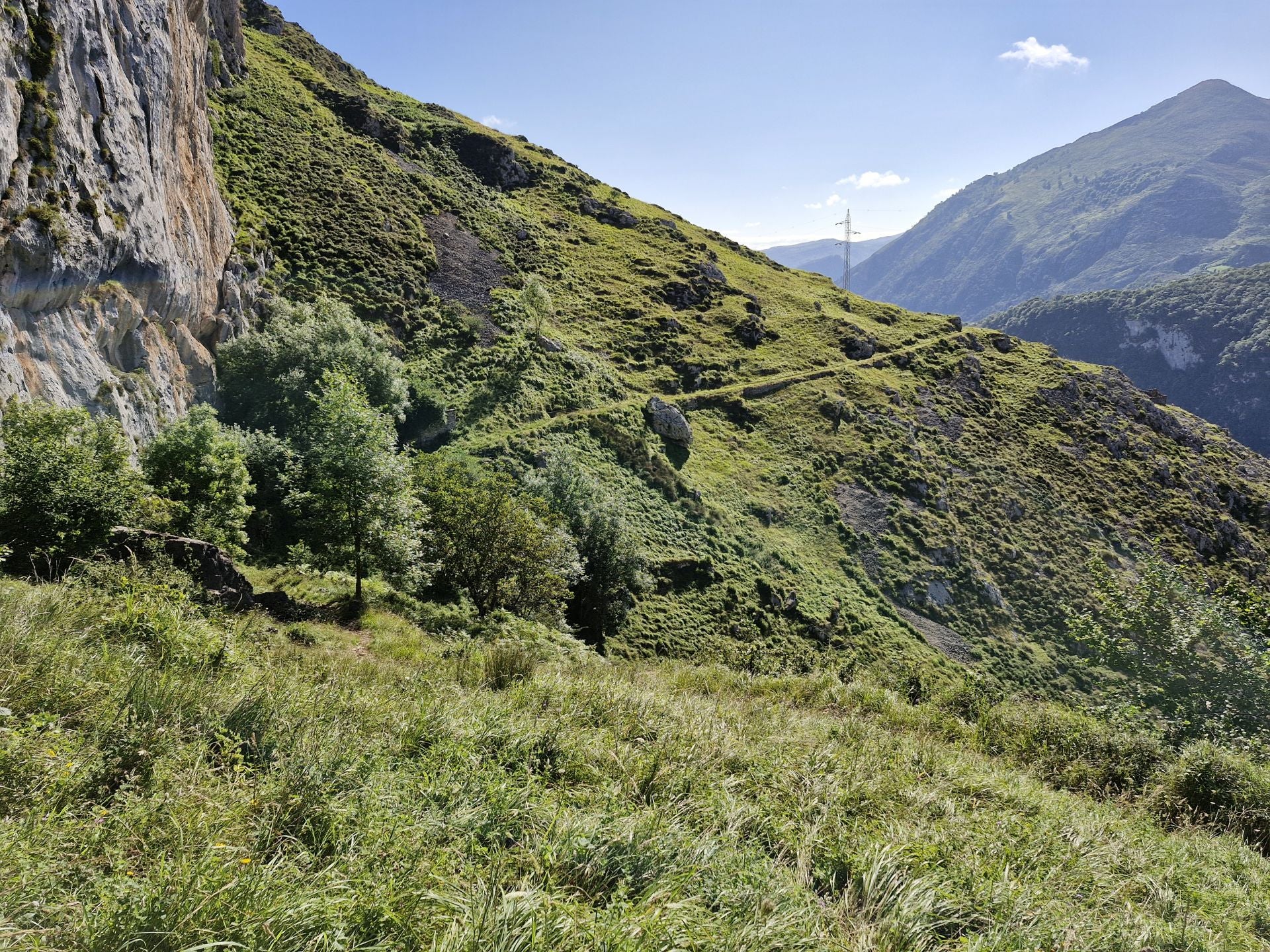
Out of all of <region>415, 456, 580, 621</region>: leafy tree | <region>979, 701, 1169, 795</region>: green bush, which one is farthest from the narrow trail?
<region>979, 701, 1169, 795</region>: green bush

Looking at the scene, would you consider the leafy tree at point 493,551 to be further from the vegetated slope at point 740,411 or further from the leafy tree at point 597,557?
the vegetated slope at point 740,411

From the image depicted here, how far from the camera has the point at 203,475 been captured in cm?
2227

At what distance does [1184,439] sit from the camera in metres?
75.8

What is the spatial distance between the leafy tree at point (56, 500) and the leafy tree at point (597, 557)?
18864mm

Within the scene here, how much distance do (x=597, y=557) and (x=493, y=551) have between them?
875 centimetres

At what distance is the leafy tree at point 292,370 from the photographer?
36.6 meters

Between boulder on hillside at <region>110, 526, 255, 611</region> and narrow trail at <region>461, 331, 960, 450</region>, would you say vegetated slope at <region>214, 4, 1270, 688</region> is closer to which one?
narrow trail at <region>461, 331, 960, 450</region>

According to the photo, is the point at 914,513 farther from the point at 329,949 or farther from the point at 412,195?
the point at 412,195

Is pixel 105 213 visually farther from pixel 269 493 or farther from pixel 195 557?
pixel 195 557

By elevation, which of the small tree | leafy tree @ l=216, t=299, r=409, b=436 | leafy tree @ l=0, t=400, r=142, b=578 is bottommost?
A: leafy tree @ l=0, t=400, r=142, b=578

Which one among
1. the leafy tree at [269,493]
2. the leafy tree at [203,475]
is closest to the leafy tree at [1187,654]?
the leafy tree at [203,475]

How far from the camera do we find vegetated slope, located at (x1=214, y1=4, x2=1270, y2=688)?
40.9 m

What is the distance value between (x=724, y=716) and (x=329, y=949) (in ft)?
22.0

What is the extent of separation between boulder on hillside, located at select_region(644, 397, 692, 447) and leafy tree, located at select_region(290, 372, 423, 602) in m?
32.9
